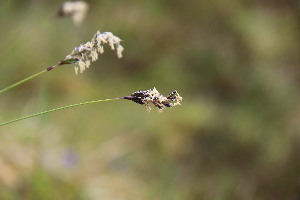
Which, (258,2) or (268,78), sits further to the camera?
(258,2)

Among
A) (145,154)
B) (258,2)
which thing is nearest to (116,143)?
(145,154)

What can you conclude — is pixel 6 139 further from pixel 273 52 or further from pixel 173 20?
pixel 273 52

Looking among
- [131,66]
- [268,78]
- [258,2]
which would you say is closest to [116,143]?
[131,66]

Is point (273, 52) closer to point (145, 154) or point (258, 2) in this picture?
point (258, 2)

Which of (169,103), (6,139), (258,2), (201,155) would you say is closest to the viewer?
(169,103)

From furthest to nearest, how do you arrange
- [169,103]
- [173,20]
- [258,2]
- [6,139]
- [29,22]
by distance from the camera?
[258,2] < [173,20] < [29,22] < [6,139] < [169,103]

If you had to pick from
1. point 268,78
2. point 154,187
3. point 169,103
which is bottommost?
point 169,103

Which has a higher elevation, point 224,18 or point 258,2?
point 258,2
